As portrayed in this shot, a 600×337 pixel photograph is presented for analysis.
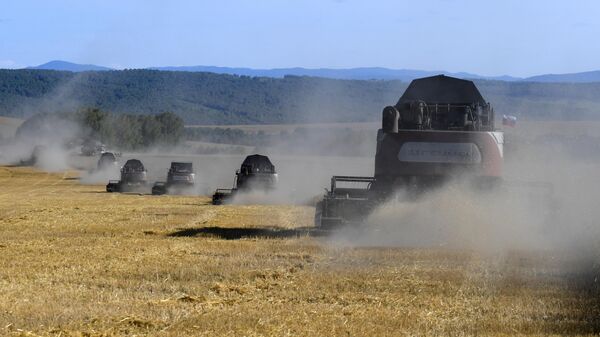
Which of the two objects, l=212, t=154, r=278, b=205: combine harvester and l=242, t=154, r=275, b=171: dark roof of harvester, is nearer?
l=212, t=154, r=278, b=205: combine harvester

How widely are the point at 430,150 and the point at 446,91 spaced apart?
177cm

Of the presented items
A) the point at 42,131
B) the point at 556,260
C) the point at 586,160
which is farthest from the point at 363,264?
the point at 42,131

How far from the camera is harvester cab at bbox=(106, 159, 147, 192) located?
58812 mm

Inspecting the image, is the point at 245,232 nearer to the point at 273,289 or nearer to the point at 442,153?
the point at 442,153

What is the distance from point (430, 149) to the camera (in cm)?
2198

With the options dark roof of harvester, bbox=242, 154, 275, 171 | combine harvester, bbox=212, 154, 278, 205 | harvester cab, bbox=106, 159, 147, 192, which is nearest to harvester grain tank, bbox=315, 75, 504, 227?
combine harvester, bbox=212, 154, 278, 205

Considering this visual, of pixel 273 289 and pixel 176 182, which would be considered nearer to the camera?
pixel 273 289

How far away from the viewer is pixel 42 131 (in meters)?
110

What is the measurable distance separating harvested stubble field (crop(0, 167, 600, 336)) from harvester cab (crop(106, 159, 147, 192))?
3614 centimetres

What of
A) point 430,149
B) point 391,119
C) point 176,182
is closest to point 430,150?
point 430,149

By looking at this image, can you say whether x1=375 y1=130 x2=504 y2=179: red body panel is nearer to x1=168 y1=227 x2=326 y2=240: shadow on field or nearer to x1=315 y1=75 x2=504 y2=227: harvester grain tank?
x1=315 y1=75 x2=504 y2=227: harvester grain tank

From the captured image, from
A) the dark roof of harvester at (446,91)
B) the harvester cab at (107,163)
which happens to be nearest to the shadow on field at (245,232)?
the dark roof of harvester at (446,91)

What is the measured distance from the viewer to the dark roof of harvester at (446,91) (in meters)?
22.9

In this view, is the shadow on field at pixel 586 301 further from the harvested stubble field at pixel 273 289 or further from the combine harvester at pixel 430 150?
the combine harvester at pixel 430 150
